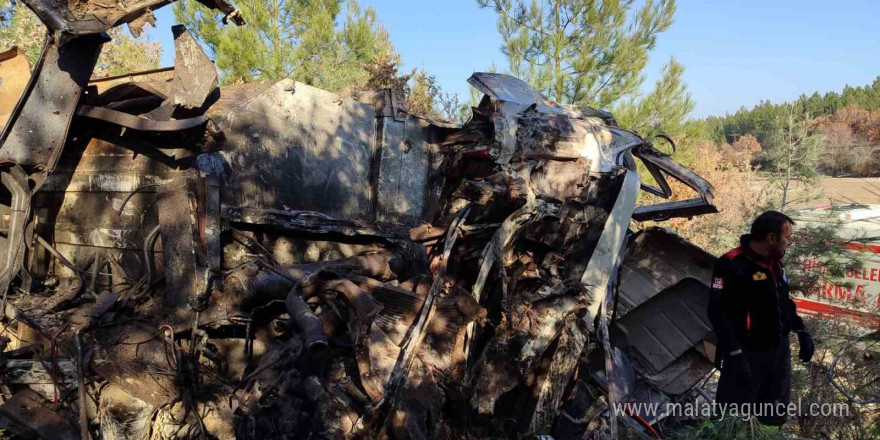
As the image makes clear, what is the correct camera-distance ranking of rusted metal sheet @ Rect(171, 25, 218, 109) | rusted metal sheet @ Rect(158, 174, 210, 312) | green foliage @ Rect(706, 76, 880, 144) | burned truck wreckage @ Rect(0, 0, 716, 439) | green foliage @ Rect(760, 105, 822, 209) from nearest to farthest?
1. burned truck wreckage @ Rect(0, 0, 716, 439)
2. rusted metal sheet @ Rect(158, 174, 210, 312)
3. rusted metal sheet @ Rect(171, 25, 218, 109)
4. green foliage @ Rect(760, 105, 822, 209)
5. green foliage @ Rect(706, 76, 880, 144)

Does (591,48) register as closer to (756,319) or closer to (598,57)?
(598,57)

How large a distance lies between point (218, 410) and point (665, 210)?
4.07 m

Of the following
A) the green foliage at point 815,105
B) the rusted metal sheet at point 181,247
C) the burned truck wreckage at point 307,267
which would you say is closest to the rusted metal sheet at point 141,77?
the burned truck wreckage at point 307,267

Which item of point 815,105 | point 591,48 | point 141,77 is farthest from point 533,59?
point 815,105

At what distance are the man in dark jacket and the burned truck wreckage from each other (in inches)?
29.0

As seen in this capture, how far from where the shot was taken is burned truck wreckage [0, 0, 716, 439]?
3430 millimetres

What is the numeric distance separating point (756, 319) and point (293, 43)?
13.4 metres

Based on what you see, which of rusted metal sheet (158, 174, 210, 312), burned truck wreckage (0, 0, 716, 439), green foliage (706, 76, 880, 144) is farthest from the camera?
green foliage (706, 76, 880, 144)

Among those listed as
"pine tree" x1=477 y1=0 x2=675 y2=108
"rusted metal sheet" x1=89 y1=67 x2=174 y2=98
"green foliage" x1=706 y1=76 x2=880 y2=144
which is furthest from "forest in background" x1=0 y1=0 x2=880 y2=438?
"green foliage" x1=706 y1=76 x2=880 y2=144

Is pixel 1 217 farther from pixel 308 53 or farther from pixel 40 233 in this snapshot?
pixel 308 53

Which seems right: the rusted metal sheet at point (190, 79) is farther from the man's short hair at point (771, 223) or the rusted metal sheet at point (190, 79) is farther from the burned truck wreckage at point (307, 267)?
the man's short hair at point (771, 223)

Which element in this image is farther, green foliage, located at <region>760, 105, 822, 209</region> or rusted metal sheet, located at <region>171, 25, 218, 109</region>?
green foliage, located at <region>760, 105, 822, 209</region>

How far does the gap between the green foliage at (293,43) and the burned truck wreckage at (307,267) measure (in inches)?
324

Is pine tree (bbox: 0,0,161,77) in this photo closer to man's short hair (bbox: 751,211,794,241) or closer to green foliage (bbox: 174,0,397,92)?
green foliage (bbox: 174,0,397,92)
